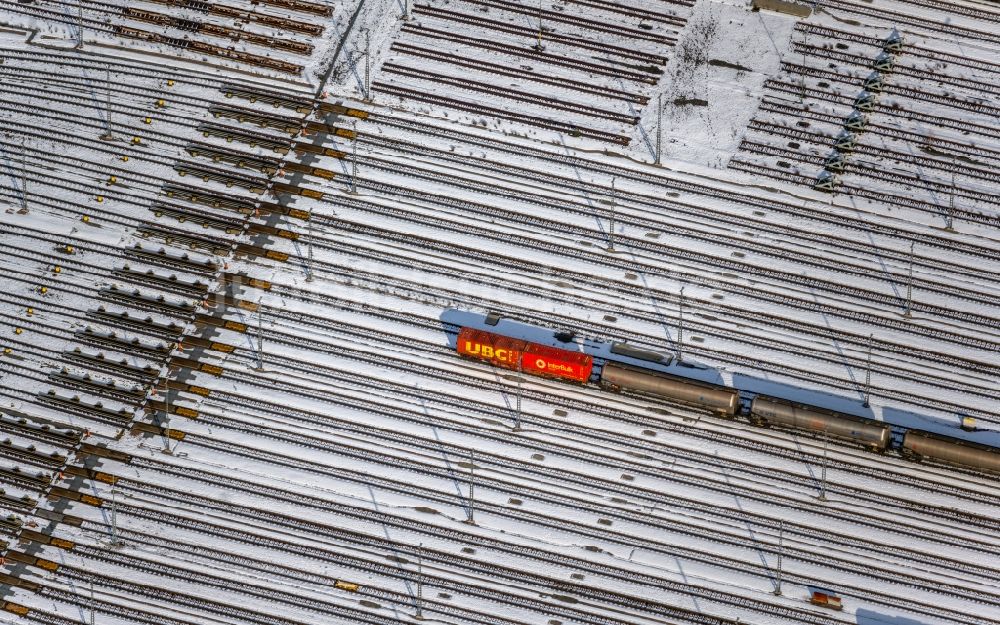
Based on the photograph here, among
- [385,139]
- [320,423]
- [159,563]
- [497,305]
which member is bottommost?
[159,563]

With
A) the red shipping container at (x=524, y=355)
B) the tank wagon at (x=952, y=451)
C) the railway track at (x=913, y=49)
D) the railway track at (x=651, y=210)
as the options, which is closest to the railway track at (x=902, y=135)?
the railway track at (x=651, y=210)

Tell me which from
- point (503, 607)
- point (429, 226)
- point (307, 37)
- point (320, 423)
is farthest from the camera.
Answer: point (307, 37)

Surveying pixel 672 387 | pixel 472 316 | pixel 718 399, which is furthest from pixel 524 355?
pixel 718 399

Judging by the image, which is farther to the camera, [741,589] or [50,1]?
[50,1]

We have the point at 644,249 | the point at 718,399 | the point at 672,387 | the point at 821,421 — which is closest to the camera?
the point at 821,421

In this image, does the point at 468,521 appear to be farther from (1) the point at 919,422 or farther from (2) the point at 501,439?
(1) the point at 919,422

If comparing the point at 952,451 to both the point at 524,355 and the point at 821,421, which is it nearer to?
the point at 821,421

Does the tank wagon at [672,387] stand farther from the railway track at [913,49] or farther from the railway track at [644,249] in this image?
the railway track at [913,49]

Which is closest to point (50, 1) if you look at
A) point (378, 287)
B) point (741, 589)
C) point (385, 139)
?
point (385, 139)
